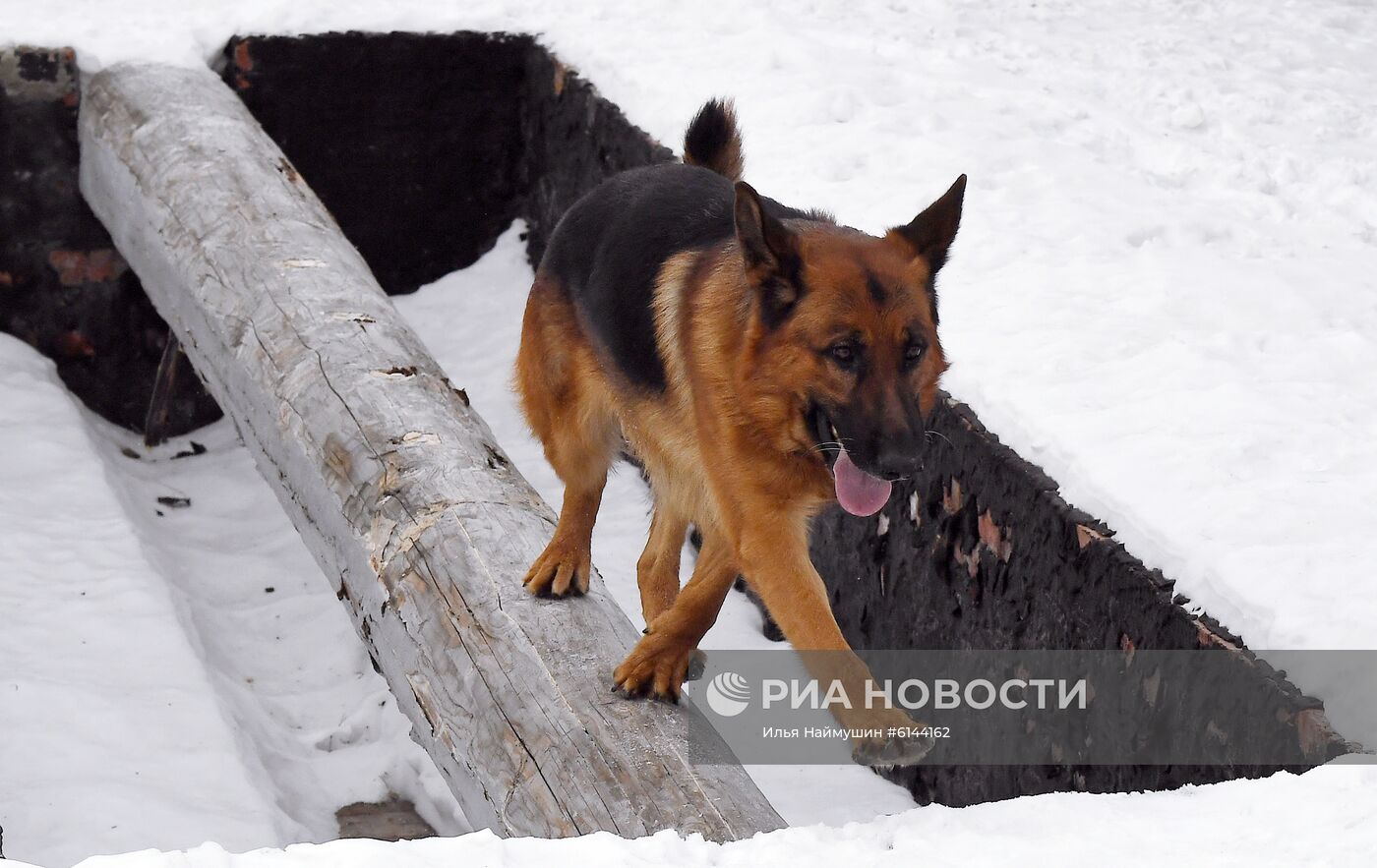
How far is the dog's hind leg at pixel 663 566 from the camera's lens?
398 cm

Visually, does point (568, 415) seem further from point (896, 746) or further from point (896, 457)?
point (896, 746)

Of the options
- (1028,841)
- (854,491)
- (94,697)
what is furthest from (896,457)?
(94,697)

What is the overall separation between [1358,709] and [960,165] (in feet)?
11.9

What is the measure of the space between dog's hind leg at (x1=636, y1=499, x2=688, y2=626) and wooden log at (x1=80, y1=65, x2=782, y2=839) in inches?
8.9

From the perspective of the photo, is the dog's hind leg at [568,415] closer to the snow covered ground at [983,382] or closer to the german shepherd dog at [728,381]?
the german shepherd dog at [728,381]

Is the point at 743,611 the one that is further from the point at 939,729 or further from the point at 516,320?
the point at 516,320

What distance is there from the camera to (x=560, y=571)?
12.1ft

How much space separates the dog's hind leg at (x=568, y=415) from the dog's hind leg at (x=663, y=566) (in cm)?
Answer: 20

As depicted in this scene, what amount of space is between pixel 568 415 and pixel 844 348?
118 cm

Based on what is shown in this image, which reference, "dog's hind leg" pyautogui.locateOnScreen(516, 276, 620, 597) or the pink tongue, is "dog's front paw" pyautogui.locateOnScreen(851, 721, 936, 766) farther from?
"dog's hind leg" pyautogui.locateOnScreen(516, 276, 620, 597)

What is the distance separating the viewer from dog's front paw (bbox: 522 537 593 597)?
368cm

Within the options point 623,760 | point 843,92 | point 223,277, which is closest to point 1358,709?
point 623,760

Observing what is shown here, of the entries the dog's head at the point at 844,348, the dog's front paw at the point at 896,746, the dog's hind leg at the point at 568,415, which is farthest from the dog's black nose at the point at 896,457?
the dog's hind leg at the point at 568,415

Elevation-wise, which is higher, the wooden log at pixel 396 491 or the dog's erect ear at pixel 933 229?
the dog's erect ear at pixel 933 229
